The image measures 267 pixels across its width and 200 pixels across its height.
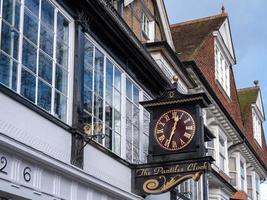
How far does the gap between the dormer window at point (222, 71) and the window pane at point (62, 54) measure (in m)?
17.4

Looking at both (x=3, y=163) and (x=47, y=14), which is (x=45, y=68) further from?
(x=3, y=163)

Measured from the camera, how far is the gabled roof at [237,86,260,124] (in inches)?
1531

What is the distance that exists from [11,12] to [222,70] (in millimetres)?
21651

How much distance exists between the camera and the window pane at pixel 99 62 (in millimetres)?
14500

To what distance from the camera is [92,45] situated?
14250 millimetres

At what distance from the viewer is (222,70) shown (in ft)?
103

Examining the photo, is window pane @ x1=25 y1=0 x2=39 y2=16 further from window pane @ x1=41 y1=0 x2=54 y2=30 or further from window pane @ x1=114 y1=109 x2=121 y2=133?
window pane @ x1=114 y1=109 x2=121 y2=133

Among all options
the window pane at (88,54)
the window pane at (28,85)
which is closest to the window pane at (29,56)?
the window pane at (28,85)

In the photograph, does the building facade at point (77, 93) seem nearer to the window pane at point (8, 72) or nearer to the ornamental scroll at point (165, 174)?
the window pane at point (8, 72)

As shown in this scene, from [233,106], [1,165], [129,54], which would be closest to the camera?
[1,165]

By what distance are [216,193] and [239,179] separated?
593cm

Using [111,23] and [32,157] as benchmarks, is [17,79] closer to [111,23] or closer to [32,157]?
[32,157]

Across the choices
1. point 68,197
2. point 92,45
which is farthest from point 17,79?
point 92,45

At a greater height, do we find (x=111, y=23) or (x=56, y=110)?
(x=111, y=23)
